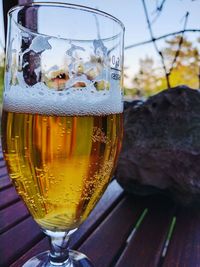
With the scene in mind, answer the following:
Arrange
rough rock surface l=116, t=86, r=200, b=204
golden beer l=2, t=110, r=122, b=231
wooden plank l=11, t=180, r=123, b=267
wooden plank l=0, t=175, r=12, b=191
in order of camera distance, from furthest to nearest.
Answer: wooden plank l=0, t=175, r=12, b=191
rough rock surface l=116, t=86, r=200, b=204
wooden plank l=11, t=180, r=123, b=267
golden beer l=2, t=110, r=122, b=231

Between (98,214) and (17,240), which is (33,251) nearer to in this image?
(17,240)

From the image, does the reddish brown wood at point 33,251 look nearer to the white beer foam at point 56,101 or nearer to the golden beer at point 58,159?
the golden beer at point 58,159

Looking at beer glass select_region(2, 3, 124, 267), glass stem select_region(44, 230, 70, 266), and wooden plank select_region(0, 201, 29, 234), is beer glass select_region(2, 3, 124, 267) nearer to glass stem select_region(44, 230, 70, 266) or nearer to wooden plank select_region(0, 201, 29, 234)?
glass stem select_region(44, 230, 70, 266)

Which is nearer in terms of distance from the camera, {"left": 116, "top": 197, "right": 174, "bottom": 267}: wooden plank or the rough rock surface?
{"left": 116, "top": 197, "right": 174, "bottom": 267}: wooden plank

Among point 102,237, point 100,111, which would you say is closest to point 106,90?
point 100,111

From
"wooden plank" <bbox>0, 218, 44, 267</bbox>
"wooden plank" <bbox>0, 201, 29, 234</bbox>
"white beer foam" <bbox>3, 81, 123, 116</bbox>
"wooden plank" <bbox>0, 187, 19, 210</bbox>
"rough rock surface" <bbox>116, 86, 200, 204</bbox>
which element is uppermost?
"white beer foam" <bbox>3, 81, 123, 116</bbox>

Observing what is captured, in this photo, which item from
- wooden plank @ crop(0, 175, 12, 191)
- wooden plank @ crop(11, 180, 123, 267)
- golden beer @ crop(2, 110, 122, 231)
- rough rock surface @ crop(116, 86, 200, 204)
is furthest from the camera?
wooden plank @ crop(0, 175, 12, 191)

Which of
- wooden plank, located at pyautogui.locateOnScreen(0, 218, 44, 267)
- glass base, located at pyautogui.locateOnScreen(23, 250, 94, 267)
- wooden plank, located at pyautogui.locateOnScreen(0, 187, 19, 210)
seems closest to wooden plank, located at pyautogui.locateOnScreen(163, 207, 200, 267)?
glass base, located at pyautogui.locateOnScreen(23, 250, 94, 267)

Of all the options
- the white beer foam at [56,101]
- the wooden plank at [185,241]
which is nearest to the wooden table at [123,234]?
the wooden plank at [185,241]
